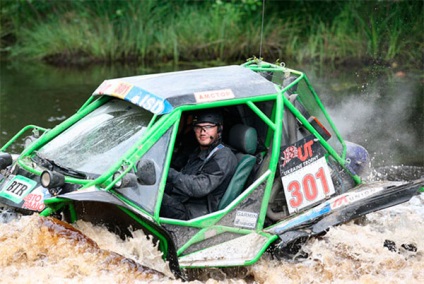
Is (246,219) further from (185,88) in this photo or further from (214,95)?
(185,88)

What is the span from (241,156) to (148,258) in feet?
4.62

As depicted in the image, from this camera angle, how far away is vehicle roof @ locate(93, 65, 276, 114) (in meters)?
6.25

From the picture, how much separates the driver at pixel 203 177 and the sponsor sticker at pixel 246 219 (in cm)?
28

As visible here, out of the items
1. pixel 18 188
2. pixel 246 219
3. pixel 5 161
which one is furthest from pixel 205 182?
pixel 5 161

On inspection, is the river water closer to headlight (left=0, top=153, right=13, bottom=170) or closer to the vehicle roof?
headlight (left=0, top=153, right=13, bottom=170)

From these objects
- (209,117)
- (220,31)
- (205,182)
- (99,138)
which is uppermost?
(209,117)

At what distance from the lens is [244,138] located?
6.77 m

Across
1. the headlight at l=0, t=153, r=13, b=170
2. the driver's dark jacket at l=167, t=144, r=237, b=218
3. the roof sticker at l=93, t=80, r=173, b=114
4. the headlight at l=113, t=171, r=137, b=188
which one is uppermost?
the roof sticker at l=93, t=80, r=173, b=114

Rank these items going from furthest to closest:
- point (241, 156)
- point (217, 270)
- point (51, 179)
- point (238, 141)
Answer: point (238, 141)
point (241, 156)
point (217, 270)
point (51, 179)

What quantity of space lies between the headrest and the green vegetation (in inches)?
448

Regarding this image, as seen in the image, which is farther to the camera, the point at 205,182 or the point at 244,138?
the point at 244,138

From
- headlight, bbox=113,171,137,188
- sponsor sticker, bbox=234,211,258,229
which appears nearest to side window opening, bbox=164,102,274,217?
sponsor sticker, bbox=234,211,258,229

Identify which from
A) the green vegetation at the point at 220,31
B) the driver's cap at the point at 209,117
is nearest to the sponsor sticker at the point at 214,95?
the driver's cap at the point at 209,117

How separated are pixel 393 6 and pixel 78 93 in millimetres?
7482
